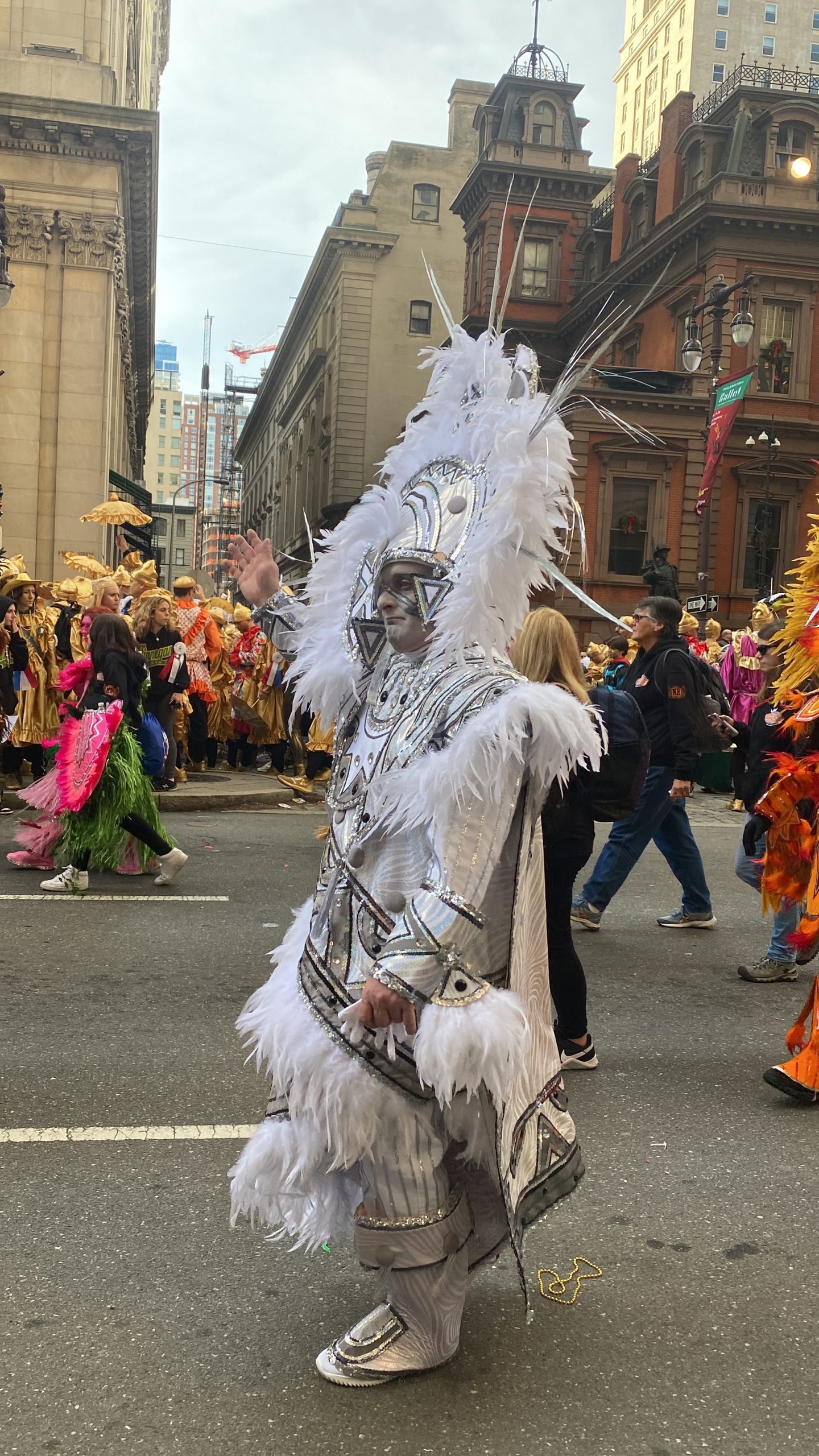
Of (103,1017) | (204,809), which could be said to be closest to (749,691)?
(204,809)

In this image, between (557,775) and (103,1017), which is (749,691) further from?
(557,775)

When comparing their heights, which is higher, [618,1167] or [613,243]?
[613,243]

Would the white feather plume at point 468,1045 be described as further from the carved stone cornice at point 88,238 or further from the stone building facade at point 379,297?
the stone building facade at point 379,297

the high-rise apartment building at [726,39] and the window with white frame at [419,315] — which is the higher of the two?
the high-rise apartment building at [726,39]

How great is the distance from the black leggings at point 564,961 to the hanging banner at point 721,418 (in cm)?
1383

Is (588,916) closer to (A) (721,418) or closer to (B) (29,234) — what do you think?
(A) (721,418)

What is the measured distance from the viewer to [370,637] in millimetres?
2703

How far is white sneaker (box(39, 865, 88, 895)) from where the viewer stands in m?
7.38

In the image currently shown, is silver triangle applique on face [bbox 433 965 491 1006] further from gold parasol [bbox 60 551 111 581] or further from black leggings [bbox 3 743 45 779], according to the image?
gold parasol [bbox 60 551 111 581]

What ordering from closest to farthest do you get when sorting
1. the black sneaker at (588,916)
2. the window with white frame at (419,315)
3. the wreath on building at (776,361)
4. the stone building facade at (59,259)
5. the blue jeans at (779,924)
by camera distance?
the blue jeans at (779,924)
the black sneaker at (588,916)
the stone building facade at (59,259)
the wreath on building at (776,361)
the window with white frame at (419,315)

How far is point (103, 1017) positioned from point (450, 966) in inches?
125

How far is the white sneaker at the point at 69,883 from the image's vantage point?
7375mm

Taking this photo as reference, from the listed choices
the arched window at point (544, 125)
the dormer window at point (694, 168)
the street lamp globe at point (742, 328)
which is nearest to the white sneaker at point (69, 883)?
the street lamp globe at point (742, 328)

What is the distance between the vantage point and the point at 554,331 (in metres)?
39.8
